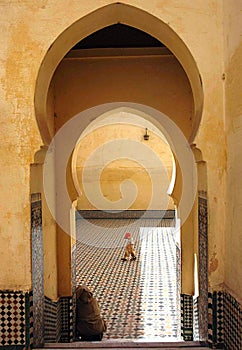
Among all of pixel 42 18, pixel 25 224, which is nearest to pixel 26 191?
pixel 25 224

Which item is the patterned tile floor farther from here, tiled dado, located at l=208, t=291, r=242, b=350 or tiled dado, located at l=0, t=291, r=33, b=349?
tiled dado, located at l=0, t=291, r=33, b=349

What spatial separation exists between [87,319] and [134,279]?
2053 millimetres

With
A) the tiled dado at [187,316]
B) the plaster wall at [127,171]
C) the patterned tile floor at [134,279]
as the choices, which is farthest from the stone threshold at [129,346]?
the plaster wall at [127,171]

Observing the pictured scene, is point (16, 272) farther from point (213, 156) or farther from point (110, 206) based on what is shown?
point (110, 206)

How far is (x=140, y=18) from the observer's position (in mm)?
1999

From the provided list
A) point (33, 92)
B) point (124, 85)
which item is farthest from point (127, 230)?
point (33, 92)

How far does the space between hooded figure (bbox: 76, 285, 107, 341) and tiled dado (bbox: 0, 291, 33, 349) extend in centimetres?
141

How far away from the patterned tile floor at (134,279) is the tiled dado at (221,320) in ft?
5.20

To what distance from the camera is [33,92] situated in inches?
74.0

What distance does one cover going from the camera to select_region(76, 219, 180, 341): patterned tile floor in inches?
145

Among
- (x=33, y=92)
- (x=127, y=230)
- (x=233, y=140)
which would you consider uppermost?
(x=33, y=92)

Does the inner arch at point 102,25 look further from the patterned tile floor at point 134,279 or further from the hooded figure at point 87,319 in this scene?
the patterned tile floor at point 134,279

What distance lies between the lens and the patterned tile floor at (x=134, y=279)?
3.69 m

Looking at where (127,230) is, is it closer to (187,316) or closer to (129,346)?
(187,316)
